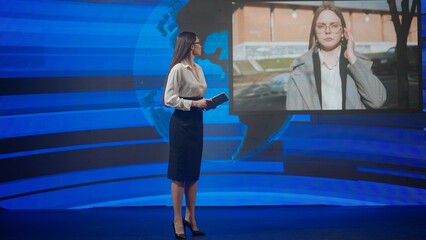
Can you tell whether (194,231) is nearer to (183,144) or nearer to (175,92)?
(183,144)

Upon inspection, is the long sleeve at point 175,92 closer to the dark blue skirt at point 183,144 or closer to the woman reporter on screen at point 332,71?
the dark blue skirt at point 183,144

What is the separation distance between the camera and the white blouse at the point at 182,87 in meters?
4.12

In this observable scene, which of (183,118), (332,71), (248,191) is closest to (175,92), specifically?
(183,118)

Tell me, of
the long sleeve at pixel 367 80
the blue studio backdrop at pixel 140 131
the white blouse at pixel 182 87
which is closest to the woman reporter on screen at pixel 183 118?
the white blouse at pixel 182 87

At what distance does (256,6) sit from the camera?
19.0ft

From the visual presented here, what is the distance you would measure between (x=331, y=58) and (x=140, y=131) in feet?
6.39

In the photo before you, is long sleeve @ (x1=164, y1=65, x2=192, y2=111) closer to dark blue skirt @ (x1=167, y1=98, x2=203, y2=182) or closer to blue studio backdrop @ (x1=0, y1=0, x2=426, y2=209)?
dark blue skirt @ (x1=167, y1=98, x2=203, y2=182)

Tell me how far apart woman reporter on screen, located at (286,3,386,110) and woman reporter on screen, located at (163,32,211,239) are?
5.87 feet

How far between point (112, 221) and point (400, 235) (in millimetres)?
2266

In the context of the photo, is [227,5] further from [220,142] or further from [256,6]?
[220,142]

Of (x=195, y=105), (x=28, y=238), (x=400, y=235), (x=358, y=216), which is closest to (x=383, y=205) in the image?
(x=358, y=216)

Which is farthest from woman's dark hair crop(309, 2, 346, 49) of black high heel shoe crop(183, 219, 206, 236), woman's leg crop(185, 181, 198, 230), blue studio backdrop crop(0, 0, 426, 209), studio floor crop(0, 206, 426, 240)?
black high heel shoe crop(183, 219, 206, 236)

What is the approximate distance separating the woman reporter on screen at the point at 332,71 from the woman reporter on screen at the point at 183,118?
1.79 meters

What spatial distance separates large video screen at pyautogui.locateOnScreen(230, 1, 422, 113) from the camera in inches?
227
